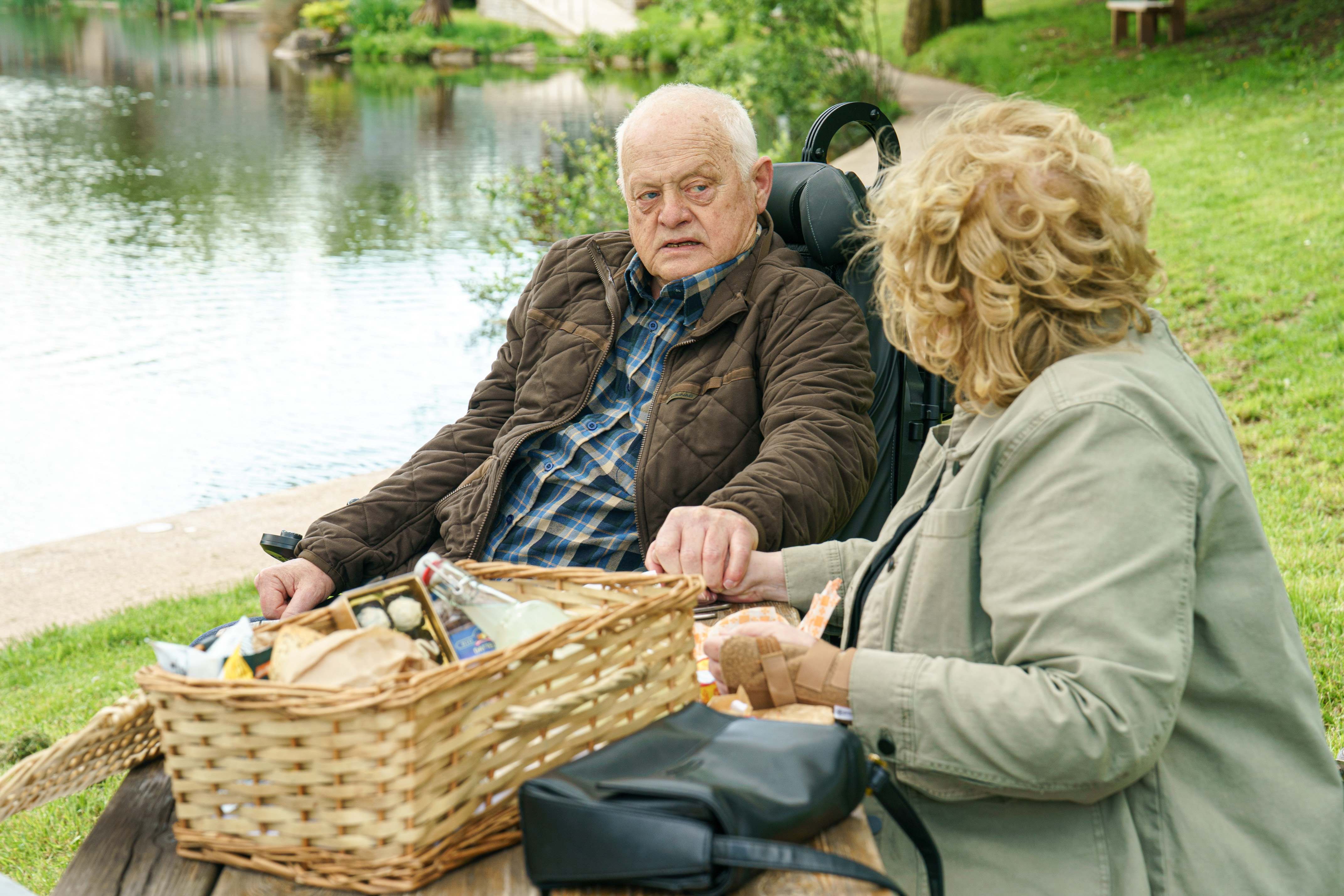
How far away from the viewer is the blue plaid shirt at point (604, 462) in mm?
2445

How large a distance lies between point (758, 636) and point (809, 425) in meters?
0.87

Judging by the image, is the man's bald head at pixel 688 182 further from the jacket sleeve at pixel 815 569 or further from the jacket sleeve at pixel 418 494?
the jacket sleeve at pixel 815 569

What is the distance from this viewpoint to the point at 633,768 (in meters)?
1.10

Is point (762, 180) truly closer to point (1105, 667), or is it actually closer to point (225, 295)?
point (1105, 667)

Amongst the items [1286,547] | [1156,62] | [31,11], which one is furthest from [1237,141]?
[31,11]

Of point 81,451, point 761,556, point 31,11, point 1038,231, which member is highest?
point 31,11

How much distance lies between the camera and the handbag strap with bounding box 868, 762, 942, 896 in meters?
1.18

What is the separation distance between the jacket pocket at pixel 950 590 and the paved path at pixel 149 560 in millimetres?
3895

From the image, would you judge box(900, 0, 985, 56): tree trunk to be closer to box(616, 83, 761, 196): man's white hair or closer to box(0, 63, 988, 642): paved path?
box(0, 63, 988, 642): paved path

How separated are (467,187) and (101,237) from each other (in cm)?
414

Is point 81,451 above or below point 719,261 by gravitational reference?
below

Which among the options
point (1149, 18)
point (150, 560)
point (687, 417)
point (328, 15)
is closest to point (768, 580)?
point (687, 417)

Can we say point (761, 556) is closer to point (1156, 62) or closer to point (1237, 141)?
point (1237, 141)

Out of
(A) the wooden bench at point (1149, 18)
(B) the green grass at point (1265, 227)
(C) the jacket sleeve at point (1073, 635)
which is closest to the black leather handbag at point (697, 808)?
(C) the jacket sleeve at point (1073, 635)
